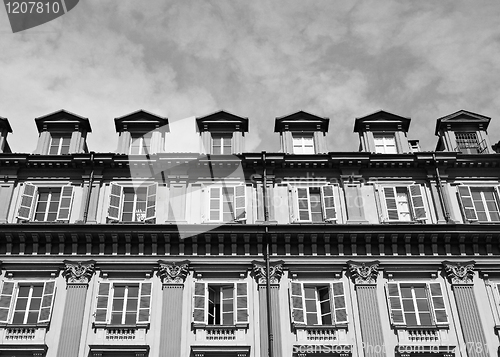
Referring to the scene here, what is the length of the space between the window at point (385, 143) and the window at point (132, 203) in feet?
38.3

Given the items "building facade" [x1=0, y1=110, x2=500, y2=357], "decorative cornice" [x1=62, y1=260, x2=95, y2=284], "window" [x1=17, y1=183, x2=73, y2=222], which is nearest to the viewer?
"building facade" [x1=0, y1=110, x2=500, y2=357]

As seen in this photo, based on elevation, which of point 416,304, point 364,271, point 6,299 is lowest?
point 416,304

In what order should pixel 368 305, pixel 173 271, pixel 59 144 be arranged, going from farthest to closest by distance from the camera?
pixel 59 144 < pixel 173 271 < pixel 368 305

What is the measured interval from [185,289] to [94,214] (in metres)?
5.90

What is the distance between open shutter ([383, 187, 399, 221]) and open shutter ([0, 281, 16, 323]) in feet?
56.8

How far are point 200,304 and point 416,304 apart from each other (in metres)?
9.37

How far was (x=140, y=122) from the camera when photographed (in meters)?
31.4

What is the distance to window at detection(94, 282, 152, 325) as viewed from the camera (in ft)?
83.5

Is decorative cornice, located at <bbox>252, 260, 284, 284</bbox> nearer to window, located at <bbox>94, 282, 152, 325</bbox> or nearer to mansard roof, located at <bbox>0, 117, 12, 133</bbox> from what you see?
window, located at <bbox>94, 282, 152, 325</bbox>

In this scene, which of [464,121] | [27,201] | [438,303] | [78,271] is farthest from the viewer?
[464,121]

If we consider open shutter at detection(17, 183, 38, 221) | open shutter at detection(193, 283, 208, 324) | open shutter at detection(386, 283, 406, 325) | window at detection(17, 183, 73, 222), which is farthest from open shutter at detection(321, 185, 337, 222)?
open shutter at detection(17, 183, 38, 221)

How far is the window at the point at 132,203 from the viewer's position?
2866cm

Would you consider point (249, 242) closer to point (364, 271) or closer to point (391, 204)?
point (364, 271)

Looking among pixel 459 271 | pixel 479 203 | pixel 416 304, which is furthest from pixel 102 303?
pixel 479 203
